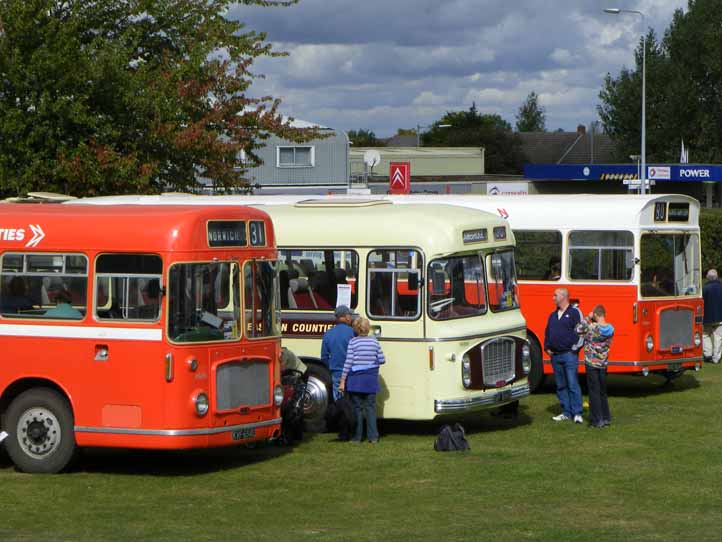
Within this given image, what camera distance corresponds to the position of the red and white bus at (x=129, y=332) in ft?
46.2

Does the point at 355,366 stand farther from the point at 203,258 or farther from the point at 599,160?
the point at 599,160

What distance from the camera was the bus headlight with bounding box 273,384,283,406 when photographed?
15.1 metres

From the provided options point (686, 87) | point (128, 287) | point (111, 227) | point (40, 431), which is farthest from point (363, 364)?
point (686, 87)

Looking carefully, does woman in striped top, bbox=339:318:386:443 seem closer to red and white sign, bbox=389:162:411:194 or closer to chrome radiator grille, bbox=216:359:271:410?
chrome radiator grille, bbox=216:359:271:410

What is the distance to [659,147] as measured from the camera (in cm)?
8094

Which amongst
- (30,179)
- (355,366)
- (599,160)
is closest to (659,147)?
(599,160)

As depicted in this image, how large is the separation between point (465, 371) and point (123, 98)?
987cm

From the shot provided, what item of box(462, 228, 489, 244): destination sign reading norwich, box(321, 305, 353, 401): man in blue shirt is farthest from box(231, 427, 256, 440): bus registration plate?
box(462, 228, 489, 244): destination sign reading norwich

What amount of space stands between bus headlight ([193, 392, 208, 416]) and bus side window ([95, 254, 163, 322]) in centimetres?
91

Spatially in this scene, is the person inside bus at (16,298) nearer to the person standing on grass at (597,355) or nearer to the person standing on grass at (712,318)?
the person standing on grass at (597,355)

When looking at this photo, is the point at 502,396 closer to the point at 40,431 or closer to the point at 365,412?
the point at 365,412

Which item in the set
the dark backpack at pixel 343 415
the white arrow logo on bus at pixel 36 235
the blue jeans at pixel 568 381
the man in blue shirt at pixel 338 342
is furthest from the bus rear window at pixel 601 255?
the white arrow logo on bus at pixel 36 235

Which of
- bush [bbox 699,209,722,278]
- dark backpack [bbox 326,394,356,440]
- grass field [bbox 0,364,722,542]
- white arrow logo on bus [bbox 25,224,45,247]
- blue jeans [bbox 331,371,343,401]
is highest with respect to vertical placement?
white arrow logo on bus [bbox 25,224,45,247]

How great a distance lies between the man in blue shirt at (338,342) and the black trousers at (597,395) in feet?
10.5
